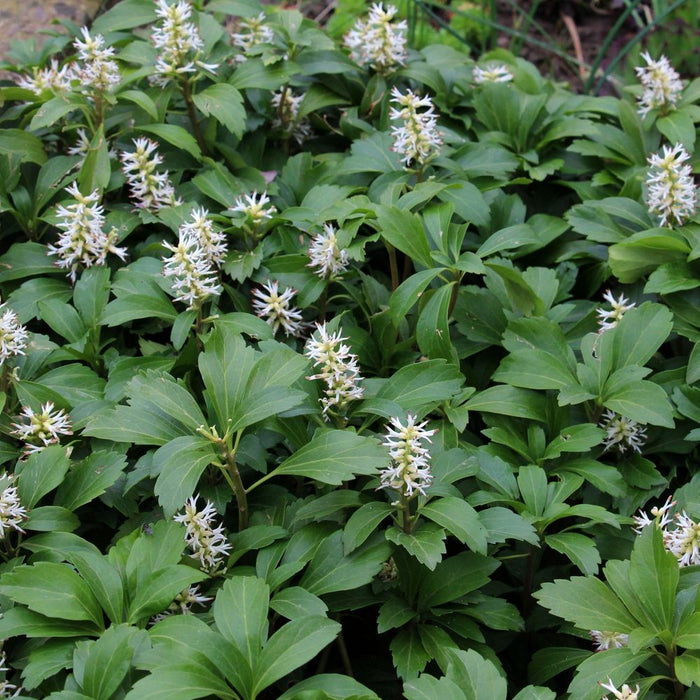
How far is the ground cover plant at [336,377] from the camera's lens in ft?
5.45

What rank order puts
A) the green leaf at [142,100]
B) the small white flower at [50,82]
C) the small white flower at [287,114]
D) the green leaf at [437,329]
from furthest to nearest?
the small white flower at [287,114], the small white flower at [50,82], the green leaf at [142,100], the green leaf at [437,329]

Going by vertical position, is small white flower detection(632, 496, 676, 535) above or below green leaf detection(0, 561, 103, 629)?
below

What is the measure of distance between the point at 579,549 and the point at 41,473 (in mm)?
1171

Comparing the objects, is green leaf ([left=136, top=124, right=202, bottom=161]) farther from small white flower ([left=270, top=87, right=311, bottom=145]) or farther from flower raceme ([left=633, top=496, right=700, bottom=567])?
flower raceme ([left=633, top=496, right=700, bottom=567])

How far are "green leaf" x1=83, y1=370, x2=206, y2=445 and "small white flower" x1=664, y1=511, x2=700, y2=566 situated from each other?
39.4 inches

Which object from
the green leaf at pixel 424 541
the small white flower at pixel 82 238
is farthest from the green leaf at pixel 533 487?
the small white flower at pixel 82 238

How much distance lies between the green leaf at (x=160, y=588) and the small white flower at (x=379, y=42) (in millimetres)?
1860

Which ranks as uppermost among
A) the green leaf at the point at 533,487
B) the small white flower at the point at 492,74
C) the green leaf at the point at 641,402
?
the small white flower at the point at 492,74

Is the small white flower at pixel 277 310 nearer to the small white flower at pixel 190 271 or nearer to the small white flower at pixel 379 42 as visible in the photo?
the small white flower at pixel 190 271

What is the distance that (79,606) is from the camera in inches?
64.4

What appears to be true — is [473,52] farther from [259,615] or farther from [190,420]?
[259,615]

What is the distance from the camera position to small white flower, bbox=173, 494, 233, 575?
1776 mm

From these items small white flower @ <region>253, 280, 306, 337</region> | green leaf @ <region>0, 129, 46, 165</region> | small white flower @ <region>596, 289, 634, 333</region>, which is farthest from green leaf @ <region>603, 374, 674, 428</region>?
green leaf @ <region>0, 129, 46, 165</region>

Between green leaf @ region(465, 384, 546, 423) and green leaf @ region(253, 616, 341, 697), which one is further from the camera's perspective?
green leaf @ region(465, 384, 546, 423)
